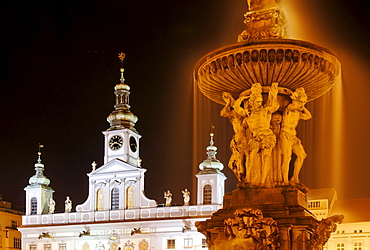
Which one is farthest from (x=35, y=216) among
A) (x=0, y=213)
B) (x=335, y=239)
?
(x=335, y=239)

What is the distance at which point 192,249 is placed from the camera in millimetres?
45562

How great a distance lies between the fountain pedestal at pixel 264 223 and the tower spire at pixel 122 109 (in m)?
43.4

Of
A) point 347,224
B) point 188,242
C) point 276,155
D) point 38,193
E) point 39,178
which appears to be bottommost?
point 276,155

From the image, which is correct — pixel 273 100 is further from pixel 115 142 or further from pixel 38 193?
pixel 38 193

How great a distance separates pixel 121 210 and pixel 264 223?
42310mm

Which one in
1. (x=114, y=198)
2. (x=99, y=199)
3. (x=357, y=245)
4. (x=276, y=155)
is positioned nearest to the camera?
(x=276, y=155)

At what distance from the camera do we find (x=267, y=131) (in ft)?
29.6

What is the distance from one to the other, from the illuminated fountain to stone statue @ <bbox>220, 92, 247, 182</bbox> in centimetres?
1

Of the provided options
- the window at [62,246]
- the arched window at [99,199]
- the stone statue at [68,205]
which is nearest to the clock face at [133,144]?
the arched window at [99,199]

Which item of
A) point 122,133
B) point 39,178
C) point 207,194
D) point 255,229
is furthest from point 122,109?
point 255,229

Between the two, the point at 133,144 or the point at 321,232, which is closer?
the point at 321,232

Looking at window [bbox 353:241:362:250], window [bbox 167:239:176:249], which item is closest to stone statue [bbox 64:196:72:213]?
window [bbox 167:239:176:249]

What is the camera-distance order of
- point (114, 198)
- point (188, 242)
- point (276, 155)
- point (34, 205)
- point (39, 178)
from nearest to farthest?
1. point (276, 155)
2. point (188, 242)
3. point (114, 198)
4. point (39, 178)
5. point (34, 205)

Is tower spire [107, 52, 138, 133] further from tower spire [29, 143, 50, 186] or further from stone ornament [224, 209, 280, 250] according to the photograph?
stone ornament [224, 209, 280, 250]
